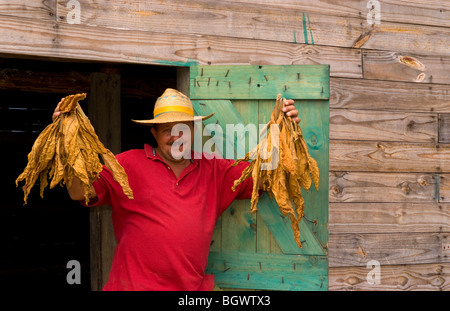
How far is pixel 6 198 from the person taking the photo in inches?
260

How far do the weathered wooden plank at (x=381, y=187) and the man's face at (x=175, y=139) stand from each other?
3.53 feet

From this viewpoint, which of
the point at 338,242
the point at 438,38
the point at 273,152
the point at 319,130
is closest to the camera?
the point at 273,152

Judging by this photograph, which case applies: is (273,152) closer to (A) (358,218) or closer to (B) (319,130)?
(B) (319,130)

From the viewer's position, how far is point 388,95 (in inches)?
154

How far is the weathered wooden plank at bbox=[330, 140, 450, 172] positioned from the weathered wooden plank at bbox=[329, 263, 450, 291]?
0.69 m

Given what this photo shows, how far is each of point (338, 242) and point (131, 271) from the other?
1442 millimetres

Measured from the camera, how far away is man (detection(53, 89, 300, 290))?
3.21 meters

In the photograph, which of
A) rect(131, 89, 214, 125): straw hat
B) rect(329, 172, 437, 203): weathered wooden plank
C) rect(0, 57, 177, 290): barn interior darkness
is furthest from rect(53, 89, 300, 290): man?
rect(0, 57, 177, 290): barn interior darkness

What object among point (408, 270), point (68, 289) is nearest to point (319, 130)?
point (408, 270)

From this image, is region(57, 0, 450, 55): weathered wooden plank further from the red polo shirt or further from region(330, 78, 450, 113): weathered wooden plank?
the red polo shirt

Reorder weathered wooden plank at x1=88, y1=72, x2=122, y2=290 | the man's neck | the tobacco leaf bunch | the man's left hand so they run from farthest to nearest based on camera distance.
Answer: weathered wooden plank at x1=88, y1=72, x2=122, y2=290, the man's neck, the man's left hand, the tobacco leaf bunch

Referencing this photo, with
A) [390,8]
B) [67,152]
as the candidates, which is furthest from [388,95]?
[67,152]

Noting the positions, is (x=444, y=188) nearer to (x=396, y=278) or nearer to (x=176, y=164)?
(x=396, y=278)

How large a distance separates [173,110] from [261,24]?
923 mm
